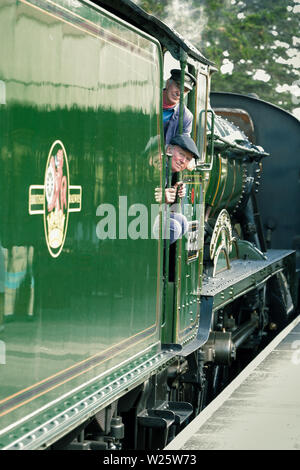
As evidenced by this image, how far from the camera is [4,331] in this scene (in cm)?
282

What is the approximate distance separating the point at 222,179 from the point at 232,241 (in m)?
1.07

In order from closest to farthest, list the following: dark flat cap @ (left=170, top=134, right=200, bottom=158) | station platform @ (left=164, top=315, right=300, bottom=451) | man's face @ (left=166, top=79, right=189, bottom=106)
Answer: station platform @ (left=164, top=315, right=300, bottom=451) → dark flat cap @ (left=170, top=134, right=200, bottom=158) → man's face @ (left=166, top=79, right=189, bottom=106)

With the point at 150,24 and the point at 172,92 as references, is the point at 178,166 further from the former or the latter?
the point at 150,24

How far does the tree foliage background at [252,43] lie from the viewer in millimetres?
27359

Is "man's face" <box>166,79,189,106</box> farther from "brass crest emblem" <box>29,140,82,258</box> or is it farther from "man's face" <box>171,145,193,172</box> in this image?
"brass crest emblem" <box>29,140,82,258</box>

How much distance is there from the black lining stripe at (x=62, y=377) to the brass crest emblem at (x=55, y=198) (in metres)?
0.51

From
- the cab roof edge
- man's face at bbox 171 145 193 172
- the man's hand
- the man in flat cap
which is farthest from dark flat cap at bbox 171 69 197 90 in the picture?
the man's hand

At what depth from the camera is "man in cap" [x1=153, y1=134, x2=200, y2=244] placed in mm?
5227

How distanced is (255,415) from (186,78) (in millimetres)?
2279

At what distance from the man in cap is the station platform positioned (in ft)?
3.86

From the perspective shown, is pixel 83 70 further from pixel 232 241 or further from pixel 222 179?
pixel 232 241

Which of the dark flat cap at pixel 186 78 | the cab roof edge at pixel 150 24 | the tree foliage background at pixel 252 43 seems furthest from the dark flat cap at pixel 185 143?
the tree foliage background at pixel 252 43

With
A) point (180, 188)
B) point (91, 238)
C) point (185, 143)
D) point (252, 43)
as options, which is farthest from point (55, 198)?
point (252, 43)

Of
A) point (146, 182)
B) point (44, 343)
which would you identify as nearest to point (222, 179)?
point (146, 182)
